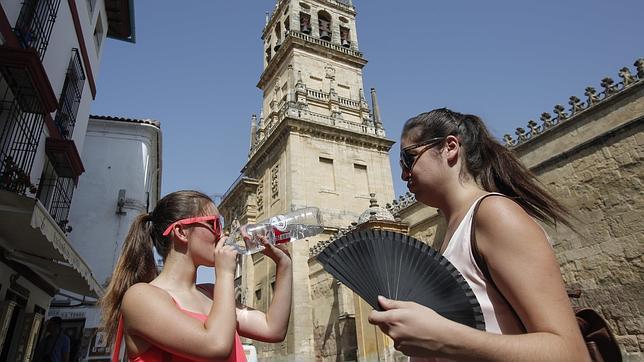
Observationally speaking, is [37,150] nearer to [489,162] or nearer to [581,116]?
[489,162]

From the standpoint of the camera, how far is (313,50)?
2508 cm

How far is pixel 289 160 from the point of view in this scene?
20.2 m

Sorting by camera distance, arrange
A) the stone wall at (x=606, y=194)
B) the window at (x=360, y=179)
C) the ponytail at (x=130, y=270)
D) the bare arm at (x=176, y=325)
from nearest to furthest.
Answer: the bare arm at (x=176, y=325)
the ponytail at (x=130, y=270)
the stone wall at (x=606, y=194)
the window at (x=360, y=179)

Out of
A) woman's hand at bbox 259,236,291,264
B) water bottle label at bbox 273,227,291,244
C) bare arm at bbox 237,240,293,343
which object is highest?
water bottle label at bbox 273,227,291,244

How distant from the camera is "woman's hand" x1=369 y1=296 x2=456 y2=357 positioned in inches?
43.9

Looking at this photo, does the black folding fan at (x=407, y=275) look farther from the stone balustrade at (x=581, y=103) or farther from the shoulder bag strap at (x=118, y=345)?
the stone balustrade at (x=581, y=103)

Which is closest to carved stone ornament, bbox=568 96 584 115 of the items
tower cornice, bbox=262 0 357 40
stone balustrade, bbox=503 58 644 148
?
stone balustrade, bbox=503 58 644 148

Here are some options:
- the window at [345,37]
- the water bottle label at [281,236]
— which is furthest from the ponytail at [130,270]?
the window at [345,37]

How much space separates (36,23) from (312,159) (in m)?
13.9

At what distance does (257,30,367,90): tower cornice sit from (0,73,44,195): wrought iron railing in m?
18.3

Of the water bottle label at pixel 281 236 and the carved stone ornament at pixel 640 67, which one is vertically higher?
the carved stone ornament at pixel 640 67

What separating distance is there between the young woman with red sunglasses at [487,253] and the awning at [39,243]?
233 inches

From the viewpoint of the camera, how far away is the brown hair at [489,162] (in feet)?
5.45

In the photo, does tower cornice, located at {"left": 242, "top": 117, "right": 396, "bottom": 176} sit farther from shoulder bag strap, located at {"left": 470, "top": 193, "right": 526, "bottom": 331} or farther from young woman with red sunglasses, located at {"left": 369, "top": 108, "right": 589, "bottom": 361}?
shoulder bag strap, located at {"left": 470, "top": 193, "right": 526, "bottom": 331}
